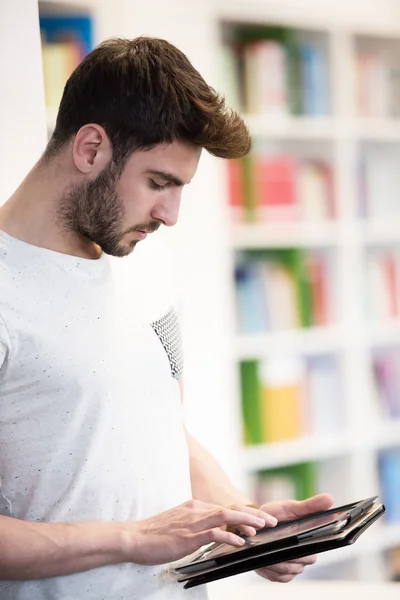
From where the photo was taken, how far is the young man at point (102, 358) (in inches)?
47.9

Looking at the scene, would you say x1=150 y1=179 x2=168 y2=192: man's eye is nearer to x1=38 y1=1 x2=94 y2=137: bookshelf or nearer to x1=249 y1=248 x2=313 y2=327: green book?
x1=38 y1=1 x2=94 y2=137: bookshelf

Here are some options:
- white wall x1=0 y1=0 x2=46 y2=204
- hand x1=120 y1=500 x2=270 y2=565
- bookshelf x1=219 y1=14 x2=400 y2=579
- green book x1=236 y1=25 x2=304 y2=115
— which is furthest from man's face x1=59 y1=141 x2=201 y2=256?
green book x1=236 y1=25 x2=304 y2=115

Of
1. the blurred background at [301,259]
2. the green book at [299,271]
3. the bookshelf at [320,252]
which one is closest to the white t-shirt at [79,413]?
the blurred background at [301,259]

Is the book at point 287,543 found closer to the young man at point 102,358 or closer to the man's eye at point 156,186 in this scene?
the young man at point 102,358

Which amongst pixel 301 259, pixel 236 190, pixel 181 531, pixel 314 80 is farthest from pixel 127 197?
pixel 314 80

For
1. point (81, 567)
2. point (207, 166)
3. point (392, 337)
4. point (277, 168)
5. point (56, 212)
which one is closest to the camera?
point (81, 567)

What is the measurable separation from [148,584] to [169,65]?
0.78m

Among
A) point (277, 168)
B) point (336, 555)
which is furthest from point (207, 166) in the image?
point (336, 555)

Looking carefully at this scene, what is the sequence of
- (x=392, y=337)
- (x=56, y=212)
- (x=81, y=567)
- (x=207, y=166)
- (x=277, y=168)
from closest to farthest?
1. (x=81, y=567)
2. (x=56, y=212)
3. (x=207, y=166)
4. (x=277, y=168)
5. (x=392, y=337)

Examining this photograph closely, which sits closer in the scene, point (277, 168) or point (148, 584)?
point (148, 584)

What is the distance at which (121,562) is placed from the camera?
1.25 metres

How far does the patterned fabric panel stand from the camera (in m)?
1.42

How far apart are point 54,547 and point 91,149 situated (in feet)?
1.89

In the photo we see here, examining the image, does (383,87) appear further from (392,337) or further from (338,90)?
(392,337)
